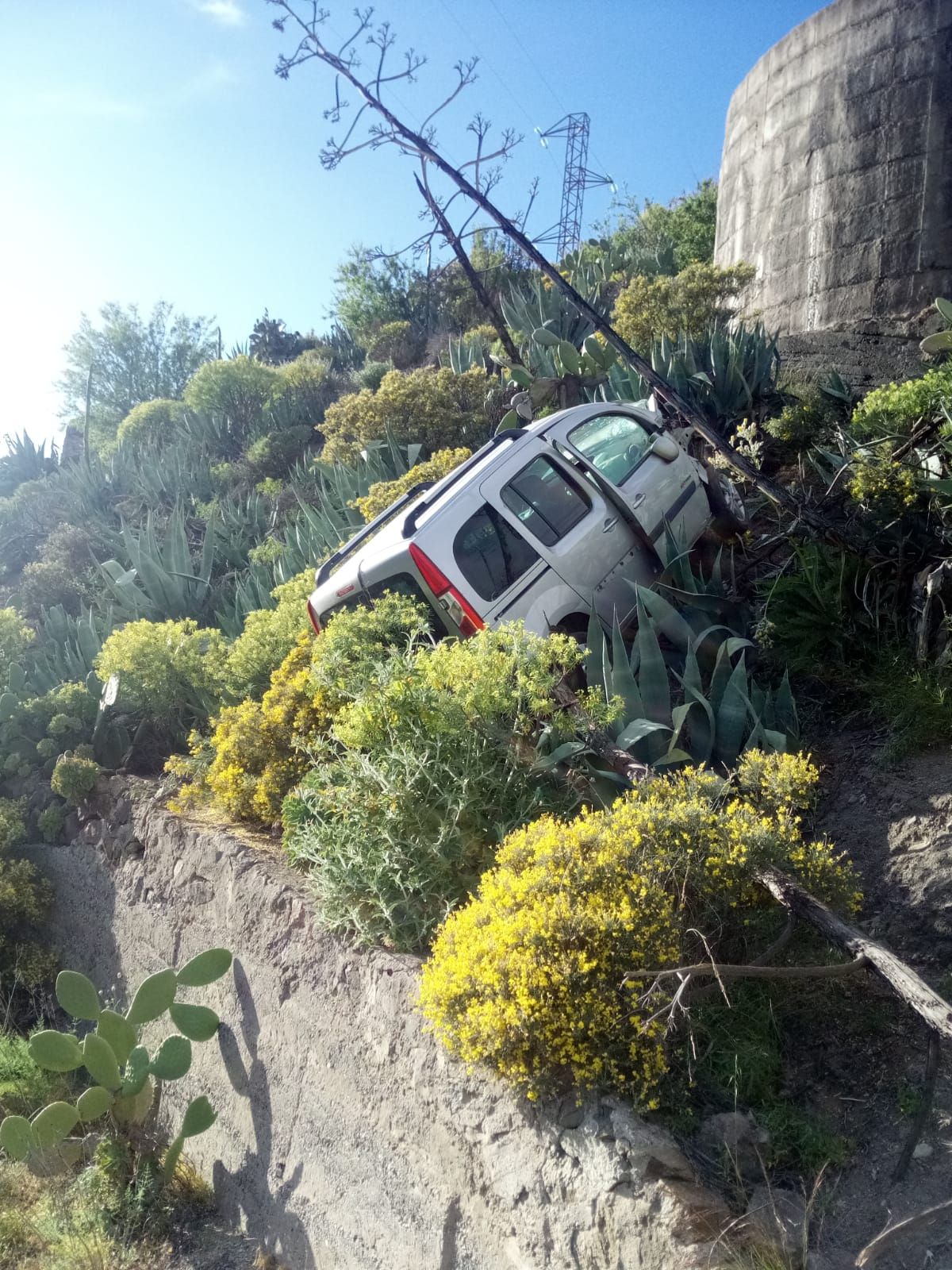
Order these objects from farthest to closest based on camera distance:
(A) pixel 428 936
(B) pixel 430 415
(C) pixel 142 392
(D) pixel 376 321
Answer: (C) pixel 142 392 < (D) pixel 376 321 < (B) pixel 430 415 < (A) pixel 428 936

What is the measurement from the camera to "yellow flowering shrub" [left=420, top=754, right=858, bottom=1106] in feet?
12.3

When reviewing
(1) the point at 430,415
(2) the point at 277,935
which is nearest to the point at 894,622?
(2) the point at 277,935

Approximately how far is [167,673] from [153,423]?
15.5m

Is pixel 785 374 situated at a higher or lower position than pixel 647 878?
higher

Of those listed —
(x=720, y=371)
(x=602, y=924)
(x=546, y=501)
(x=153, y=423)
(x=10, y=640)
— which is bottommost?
(x=602, y=924)

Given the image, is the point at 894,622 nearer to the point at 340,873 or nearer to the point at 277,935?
the point at 340,873

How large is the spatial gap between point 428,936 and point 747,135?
12.1 metres

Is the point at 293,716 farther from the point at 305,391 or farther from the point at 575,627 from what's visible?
the point at 305,391

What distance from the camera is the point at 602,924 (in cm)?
387

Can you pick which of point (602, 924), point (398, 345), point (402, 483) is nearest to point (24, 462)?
point (398, 345)

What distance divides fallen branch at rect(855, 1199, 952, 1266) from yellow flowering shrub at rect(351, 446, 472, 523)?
7618 millimetres

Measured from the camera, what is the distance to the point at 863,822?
5211 mm

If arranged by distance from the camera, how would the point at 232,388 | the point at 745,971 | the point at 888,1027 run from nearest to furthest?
the point at 745,971 → the point at 888,1027 → the point at 232,388

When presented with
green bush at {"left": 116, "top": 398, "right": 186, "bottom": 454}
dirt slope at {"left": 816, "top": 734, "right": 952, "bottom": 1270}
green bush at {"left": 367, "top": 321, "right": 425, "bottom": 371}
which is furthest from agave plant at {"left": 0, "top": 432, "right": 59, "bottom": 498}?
dirt slope at {"left": 816, "top": 734, "right": 952, "bottom": 1270}
